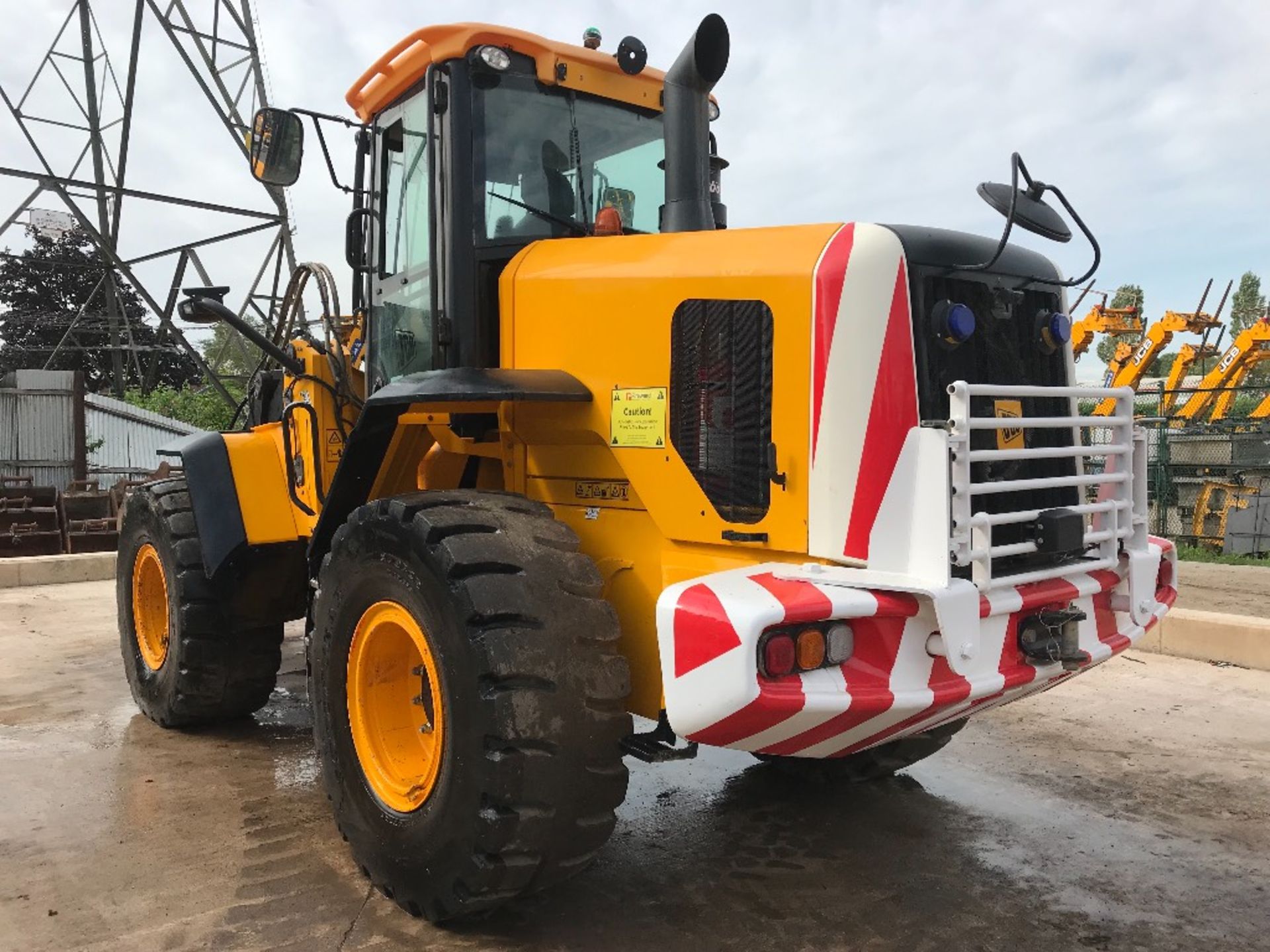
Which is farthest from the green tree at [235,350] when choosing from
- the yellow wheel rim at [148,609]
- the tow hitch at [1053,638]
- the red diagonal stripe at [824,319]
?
the tow hitch at [1053,638]

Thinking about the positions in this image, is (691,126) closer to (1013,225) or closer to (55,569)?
(1013,225)

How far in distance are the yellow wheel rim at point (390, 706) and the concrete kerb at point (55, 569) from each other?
328 inches

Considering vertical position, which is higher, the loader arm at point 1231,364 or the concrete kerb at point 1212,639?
the loader arm at point 1231,364

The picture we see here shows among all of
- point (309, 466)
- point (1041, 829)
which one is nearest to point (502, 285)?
point (309, 466)

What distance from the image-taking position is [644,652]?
3.12 m

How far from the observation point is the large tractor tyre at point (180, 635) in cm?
486

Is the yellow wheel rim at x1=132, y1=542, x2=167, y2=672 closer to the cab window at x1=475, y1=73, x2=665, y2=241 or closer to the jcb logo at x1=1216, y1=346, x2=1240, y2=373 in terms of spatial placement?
the cab window at x1=475, y1=73, x2=665, y2=241

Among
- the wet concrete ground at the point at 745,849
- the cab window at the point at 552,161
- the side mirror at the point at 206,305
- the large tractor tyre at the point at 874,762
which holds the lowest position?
the wet concrete ground at the point at 745,849

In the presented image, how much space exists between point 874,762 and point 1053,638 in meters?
1.38

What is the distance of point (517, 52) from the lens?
374 centimetres

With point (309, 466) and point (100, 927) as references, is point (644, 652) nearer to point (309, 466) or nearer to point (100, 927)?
point (100, 927)

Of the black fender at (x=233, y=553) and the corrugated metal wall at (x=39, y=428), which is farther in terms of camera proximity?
the corrugated metal wall at (x=39, y=428)

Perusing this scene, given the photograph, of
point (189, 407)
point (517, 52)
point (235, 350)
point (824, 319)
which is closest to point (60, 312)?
point (189, 407)

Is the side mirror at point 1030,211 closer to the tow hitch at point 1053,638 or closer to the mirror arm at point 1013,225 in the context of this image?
the mirror arm at point 1013,225
